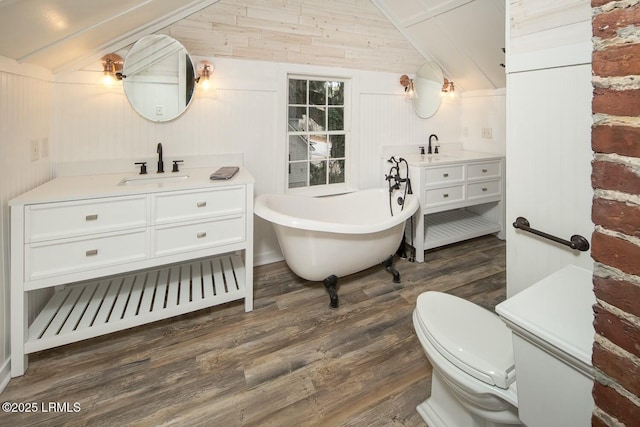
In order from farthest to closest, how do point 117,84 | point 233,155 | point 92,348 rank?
point 233,155 < point 117,84 < point 92,348

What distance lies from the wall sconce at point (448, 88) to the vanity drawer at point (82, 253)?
362 centimetres

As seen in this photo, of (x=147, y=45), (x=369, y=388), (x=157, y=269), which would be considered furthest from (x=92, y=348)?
(x=147, y=45)

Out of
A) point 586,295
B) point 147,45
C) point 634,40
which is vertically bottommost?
point 586,295

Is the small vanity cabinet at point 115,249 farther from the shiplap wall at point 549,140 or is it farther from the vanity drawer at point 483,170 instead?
the vanity drawer at point 483,170

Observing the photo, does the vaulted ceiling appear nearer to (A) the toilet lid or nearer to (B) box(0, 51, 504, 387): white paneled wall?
(B) box(0, 51, 504, 387): white paneled wall

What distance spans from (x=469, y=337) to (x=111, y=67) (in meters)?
2.89

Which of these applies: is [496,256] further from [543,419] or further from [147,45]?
[147,45]

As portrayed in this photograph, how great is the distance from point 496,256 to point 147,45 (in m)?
3.73

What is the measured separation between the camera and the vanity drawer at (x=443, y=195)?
3306 millimetres

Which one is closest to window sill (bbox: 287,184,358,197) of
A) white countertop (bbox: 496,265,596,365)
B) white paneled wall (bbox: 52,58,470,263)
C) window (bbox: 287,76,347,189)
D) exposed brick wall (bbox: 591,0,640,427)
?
window (bbox: 287,76,347,189)

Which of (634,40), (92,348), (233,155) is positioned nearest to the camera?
(634,40)

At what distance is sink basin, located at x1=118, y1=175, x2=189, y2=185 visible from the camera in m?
2.34

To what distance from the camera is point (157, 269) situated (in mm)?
2699

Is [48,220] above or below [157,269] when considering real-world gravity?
above
